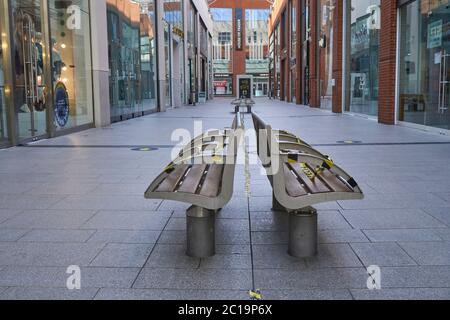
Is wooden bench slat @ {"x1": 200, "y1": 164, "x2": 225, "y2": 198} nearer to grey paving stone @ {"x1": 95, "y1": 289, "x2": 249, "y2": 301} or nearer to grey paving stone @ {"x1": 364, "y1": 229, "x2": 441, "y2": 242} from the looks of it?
grey paving stone @ {"x1": 95, "y1": 289, "x2": 249, "y2": 301}

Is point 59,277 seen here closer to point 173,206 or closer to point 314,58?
point 173,206

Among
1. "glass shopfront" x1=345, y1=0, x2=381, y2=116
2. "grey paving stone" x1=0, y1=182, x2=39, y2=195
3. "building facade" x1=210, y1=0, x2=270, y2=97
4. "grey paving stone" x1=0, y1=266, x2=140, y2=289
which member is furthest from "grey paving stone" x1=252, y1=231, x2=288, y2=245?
"building facade" x1=210, y1=0, x2=270, y2=97

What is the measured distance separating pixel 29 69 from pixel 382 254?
9.53 m

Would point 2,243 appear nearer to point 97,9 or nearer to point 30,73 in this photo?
point 30,73

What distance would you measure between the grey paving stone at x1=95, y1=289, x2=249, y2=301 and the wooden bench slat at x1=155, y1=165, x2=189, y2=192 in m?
0.78

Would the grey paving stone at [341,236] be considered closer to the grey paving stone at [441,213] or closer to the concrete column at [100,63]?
the grey paving stone at [441,213]

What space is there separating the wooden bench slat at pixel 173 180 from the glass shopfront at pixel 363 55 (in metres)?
13.3

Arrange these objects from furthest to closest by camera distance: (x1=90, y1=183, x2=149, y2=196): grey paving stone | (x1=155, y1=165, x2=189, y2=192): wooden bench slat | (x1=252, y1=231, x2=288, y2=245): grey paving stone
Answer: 1. (x1=90, y1=183, x2=149, y2=196): grey paving stone
2. (x1=252, y1=231, x2=288, y2=245): grey paving stone
3. (x1=155, y1=165, x2=189, y2=192): wooden bench slat

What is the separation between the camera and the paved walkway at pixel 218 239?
3.03m

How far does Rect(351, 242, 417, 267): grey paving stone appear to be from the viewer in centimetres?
341

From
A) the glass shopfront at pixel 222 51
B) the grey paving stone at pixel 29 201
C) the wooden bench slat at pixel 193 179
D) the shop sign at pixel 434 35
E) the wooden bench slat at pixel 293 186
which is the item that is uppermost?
the glass shopfront at pixel 222 51

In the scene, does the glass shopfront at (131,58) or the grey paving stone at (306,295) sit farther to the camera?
the glass shopfront at (131,58)

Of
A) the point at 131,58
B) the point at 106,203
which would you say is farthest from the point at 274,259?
the point at 131,58

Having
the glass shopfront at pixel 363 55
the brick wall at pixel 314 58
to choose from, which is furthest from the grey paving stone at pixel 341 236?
the brick wall at pixel 314 58
